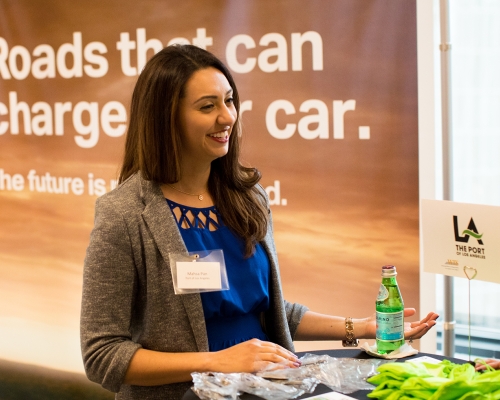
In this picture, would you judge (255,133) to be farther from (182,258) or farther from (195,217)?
(182,258)

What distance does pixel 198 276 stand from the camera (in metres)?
1.86

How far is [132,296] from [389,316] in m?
0.73

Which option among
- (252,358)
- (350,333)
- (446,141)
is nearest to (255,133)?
(446,141)

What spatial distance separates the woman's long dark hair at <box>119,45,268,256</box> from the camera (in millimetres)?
1954

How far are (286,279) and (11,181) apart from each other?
6.07ft

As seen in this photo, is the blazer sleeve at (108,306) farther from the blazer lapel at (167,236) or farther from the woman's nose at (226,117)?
the woman's nose at (226,117)

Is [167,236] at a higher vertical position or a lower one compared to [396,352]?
higher

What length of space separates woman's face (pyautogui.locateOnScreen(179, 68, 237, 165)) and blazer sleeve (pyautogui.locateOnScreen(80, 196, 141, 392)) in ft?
1.19

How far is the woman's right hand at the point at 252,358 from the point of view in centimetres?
169

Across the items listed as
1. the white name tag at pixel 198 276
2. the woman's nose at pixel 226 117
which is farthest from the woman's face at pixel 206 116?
the white name tag at pixel 198 276

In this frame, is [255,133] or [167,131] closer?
[167,131]

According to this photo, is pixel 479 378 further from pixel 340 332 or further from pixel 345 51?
pixel 345 51

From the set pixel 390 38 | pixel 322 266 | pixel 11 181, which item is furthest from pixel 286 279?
pixel 11 181

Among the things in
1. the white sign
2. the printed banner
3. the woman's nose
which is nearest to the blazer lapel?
the woman's nose
